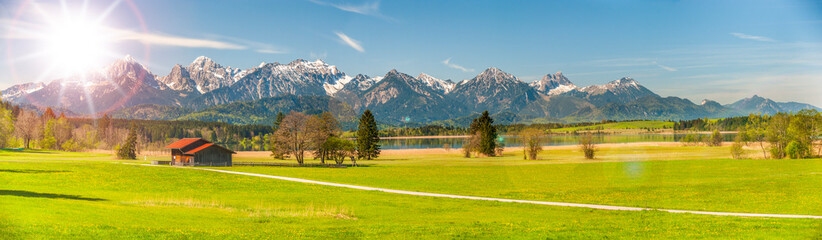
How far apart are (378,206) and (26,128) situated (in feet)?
444

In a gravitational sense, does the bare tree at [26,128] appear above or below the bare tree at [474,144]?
above

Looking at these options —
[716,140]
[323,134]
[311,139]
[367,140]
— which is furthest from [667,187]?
[716,140]

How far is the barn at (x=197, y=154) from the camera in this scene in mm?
79750

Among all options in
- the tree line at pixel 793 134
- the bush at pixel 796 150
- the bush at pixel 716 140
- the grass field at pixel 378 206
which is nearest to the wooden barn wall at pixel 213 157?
the grass field at pixel 378 206

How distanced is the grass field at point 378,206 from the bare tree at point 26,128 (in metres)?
91.3

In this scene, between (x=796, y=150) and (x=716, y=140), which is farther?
(x=716, y=140)

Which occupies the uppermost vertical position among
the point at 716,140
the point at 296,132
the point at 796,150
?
the point at 296,132

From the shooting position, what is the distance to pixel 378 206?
3450 cm

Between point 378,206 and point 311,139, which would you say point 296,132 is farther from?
point 378,206

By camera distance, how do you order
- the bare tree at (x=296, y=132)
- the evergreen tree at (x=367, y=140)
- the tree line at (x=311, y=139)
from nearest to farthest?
1. the tree line at (x=311, y=139)
2. the bare tree at (x=296, y=132)
3. the evergreen tree at (x=367, y=140)

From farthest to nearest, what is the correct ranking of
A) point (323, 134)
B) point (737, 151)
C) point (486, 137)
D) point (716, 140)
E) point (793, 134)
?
point (716, 140) < point (486, 137) < point (323, 134) < point (737, 151) < point (793, 134)

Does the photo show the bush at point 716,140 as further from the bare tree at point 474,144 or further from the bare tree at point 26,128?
the bare tree at point 26,128

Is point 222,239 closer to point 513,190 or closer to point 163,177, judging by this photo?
point 513,190

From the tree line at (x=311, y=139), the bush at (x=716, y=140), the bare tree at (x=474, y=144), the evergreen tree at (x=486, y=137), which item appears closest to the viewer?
the tree line at (x=311, y=139)
